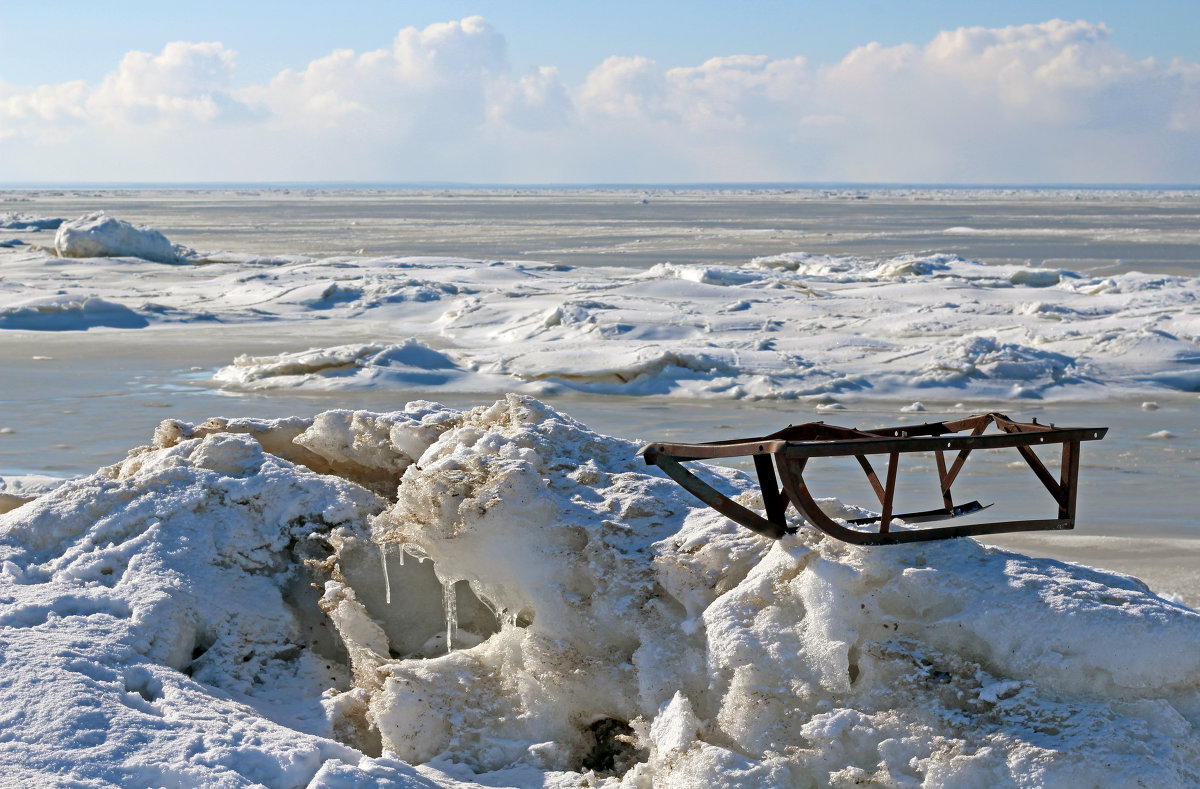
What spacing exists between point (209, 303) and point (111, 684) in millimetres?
15378

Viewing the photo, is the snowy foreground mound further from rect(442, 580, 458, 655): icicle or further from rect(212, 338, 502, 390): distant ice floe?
rect(212, 338, 502, 390): distant ice floe

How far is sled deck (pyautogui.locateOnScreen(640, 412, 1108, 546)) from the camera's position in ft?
8.20

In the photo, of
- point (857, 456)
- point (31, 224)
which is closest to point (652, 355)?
point (857, 456)

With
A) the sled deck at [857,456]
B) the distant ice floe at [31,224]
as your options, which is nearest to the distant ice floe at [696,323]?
the sled deck at [857,456]

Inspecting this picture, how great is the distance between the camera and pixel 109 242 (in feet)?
79.9

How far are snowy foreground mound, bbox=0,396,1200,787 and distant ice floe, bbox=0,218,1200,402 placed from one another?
263 inches

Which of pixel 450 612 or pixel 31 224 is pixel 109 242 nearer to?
pixel 31 224

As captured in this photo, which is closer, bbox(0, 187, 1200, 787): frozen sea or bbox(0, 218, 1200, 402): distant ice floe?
bbox(0, 187, 1200, 787): frozen sea

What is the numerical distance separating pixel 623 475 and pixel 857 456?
859 millimetres

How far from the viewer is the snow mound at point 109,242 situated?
2433cm

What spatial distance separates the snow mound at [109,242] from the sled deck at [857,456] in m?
24.4

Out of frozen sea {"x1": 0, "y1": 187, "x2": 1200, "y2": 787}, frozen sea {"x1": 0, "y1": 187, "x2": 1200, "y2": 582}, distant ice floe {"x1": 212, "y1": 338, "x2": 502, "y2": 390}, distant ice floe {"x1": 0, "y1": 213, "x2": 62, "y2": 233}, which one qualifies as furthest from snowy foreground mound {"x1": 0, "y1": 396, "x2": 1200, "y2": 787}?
distant ice floe {"x1": 0, "y1": 213, "x2": 62, "y2": 233}

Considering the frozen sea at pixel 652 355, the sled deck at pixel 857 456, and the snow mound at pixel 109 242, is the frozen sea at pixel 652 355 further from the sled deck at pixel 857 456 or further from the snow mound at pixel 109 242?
the sled deck at pixel 857 456

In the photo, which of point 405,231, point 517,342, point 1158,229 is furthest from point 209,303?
point 1158,229
